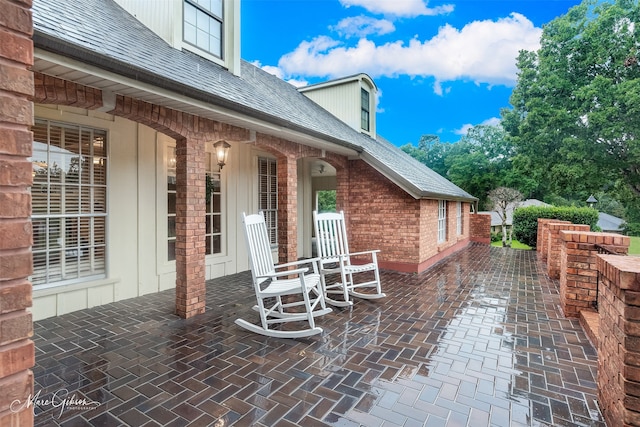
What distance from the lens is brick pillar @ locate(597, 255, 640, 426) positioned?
82.5 inches

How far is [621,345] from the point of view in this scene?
2.19m

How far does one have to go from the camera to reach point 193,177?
4.48 m

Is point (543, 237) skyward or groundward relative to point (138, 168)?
groundward

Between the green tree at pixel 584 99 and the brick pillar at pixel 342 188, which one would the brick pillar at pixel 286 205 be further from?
the green tree at pixel 584 99

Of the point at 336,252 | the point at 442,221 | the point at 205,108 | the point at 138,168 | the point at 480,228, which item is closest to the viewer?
the point at 205,108

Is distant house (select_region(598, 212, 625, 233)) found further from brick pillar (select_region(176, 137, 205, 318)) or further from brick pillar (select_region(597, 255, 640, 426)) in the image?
brick pillar (select_region(176, 137, 205, 318))

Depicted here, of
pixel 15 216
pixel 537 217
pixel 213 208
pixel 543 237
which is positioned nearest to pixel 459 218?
pixel 543 237

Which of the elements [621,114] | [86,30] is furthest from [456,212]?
[86,30]

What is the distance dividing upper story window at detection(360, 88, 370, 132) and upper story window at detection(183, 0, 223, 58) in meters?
5.79

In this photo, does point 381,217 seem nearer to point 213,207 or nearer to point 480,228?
point 213,207

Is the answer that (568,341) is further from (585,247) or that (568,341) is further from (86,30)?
(86,30)

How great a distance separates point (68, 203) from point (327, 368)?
4.30m

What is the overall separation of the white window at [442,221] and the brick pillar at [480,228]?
5.66 meters

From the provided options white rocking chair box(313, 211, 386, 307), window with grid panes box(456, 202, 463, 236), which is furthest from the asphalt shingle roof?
window with grid panes box(456, 202, 463, 236)
